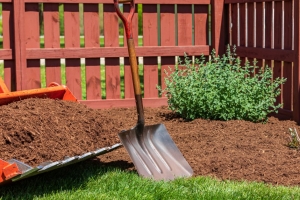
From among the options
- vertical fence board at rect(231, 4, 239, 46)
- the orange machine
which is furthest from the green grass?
vertical fence board at rect(231, 4, 239, 46)

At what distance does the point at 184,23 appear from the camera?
8.12m

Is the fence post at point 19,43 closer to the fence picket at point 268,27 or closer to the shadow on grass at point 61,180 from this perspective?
the shadow on grass at point 61,180

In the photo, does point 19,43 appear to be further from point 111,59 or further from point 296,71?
point 296,71

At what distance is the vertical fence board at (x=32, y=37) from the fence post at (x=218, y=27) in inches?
88.6

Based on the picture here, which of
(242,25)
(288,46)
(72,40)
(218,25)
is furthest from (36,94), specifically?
(218,25)

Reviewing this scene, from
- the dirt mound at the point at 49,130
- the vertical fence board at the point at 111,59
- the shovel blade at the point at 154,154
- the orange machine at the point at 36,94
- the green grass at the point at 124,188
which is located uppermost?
the vertical fence board at the point at 111,59

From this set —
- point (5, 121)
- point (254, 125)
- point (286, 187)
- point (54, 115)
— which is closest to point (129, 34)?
point (54, 115)

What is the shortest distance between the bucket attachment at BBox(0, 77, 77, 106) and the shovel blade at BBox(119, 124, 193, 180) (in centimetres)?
74

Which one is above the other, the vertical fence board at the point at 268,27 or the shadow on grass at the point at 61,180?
the vertical fence board at the point at 268,27

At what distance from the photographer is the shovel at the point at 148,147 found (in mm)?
4758

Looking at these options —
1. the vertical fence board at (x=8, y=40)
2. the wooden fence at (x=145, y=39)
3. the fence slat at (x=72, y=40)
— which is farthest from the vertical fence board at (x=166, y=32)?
the vertical fence board at (x=8, y=40)

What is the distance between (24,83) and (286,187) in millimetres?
3972

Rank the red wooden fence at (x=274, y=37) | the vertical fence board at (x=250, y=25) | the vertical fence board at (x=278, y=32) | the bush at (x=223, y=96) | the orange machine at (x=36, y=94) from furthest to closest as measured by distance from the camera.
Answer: the vertical fence board at (x=250, y=25) → the vertical fence board at (x=278, y=32) → the red wooden fence at (x=274, y=37) → the bush at (x=223, y=96) → the orange machine at (x=36, y=94)

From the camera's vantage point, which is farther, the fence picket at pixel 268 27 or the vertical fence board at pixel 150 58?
the vertical fence board at pixel 150 58
